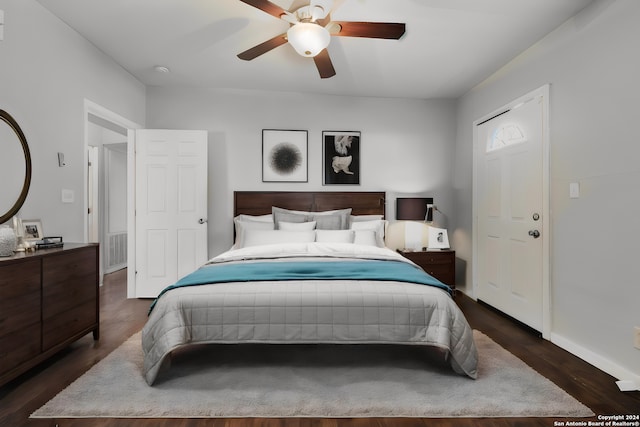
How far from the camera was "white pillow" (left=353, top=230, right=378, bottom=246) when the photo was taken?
3.75 meters

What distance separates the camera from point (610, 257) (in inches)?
93.7

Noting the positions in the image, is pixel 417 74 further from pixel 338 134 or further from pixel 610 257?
pixel 610 257

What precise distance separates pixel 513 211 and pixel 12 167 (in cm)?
417

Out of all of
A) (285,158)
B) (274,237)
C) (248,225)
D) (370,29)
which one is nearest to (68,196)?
(248,225)

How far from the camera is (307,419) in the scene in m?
1.78

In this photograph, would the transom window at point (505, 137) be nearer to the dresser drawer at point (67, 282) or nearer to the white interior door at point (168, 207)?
the white interior door at point (168, 207)

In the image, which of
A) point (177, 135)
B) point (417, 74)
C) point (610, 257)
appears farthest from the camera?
point (177, 135)

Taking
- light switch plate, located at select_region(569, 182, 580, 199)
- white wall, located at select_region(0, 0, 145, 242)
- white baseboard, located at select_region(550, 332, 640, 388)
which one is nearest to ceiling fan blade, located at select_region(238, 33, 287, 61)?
white wall, located at select_region(0, 0, 145, 242)

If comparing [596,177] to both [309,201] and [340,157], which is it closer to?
[340,157]

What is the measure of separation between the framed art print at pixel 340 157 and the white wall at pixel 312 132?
0.08m

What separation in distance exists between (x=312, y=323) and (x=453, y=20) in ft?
8.44

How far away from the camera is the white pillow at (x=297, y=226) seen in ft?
12.7

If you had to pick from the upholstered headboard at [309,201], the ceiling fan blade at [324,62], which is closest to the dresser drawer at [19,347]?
the upholstered headboard at [309,201]

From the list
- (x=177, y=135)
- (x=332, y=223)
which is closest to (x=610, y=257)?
(x=332, y=223)
